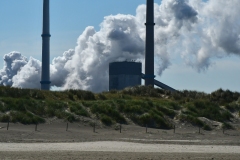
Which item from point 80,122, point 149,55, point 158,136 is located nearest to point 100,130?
point 80,122

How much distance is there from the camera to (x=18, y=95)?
144 ft

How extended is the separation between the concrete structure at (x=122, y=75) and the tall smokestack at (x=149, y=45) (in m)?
4.83

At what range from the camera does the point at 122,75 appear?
85750 millimetres

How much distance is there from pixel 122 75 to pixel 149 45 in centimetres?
817

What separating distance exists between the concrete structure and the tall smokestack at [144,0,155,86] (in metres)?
4.83

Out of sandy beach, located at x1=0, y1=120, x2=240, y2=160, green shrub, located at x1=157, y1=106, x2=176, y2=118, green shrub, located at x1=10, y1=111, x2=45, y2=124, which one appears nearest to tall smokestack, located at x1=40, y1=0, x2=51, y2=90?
green shrub, located at x1=157, y1=106, x2=176, y2=118

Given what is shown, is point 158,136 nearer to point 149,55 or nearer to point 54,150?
point 54,150

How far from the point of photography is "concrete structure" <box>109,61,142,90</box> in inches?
3342

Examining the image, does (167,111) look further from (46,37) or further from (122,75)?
(46,37)

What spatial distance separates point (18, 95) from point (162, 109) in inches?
443

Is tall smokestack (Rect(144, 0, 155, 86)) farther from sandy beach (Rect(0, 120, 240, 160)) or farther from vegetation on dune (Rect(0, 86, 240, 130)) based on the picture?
sandy beach (Rect(0, 120, 240, 160))

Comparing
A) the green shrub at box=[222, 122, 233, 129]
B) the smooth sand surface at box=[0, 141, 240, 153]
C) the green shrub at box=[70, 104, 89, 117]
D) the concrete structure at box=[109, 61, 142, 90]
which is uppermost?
the concrete structure at box=[109, 61, 142, 90]

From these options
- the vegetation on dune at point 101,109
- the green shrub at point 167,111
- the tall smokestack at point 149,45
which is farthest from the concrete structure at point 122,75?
the green shrub at point 167,111

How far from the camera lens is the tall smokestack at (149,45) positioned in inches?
3152
